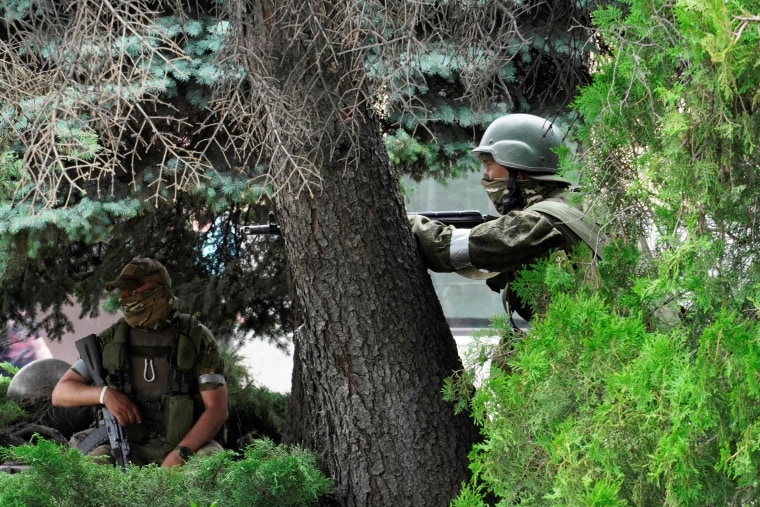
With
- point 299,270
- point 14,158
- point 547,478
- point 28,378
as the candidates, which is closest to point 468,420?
point 299,270

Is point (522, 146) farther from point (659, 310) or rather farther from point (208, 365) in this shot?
point (208, 365)

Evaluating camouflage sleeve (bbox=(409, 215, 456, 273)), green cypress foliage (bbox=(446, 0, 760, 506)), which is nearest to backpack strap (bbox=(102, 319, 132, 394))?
camouflage sleeve (bbox=(409, 215, 456, 273))

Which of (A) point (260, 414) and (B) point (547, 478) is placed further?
(A) point (260, 414)

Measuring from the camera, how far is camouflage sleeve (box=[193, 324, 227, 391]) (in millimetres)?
5789

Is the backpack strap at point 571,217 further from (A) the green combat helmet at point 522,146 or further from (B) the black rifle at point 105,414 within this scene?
(B) the black rifle at point 105,414

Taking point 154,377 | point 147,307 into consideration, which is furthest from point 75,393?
point 147,307

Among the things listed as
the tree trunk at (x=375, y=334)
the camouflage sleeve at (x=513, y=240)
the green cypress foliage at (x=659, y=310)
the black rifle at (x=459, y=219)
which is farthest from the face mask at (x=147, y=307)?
the green cypress foliage at (x=659, y=310)

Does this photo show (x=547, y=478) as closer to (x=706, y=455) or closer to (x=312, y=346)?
(x=706, y=455)

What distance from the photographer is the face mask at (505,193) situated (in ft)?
15.1

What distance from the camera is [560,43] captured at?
505cm

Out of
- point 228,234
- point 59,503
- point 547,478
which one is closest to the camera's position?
point 547,478

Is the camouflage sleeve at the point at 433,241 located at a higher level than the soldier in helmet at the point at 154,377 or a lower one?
higher

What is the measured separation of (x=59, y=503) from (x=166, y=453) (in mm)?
1727

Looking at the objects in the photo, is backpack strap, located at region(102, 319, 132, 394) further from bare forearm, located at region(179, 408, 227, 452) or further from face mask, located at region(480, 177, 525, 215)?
face mask, located at region(480, 177, 525, 215)
